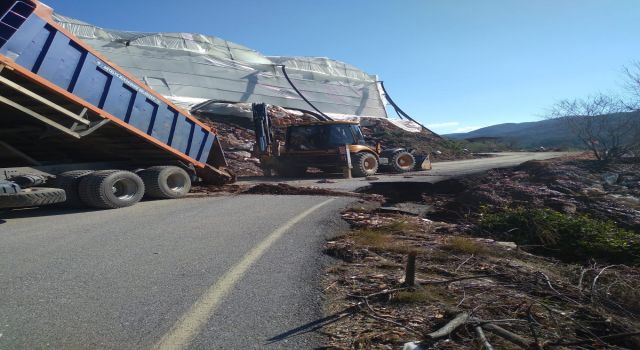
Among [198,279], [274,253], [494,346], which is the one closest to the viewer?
[494,346]

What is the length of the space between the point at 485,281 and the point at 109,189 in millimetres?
7497

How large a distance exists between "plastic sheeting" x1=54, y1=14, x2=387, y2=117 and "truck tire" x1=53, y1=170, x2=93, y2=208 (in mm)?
16209

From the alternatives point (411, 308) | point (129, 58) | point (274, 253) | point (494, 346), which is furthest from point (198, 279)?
point (129, 58)

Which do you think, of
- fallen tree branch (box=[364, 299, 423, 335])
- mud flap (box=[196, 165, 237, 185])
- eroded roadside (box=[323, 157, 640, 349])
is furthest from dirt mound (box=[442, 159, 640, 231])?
fallen tree branch (box=[364, 299, 423, 335])

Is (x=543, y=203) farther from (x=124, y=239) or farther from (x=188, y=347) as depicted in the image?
(x=188, y=347)

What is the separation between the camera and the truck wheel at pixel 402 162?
2042cm

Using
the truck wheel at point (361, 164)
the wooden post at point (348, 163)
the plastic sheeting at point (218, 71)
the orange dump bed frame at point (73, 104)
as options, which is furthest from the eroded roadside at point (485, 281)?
the plastic sheeting at point (218, 71)

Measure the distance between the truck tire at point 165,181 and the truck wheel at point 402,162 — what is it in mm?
10494

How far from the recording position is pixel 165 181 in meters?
11.3

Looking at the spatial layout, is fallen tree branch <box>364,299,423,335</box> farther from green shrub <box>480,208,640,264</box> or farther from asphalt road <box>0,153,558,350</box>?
green shrub <box>480,208,640,264</box>

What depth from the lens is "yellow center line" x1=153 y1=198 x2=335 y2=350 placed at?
3.29m

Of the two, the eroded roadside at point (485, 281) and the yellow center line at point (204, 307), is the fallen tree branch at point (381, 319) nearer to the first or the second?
the eroded roadside at point (485, 281)

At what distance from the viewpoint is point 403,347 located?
10.1 ft

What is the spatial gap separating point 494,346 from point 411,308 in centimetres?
86
